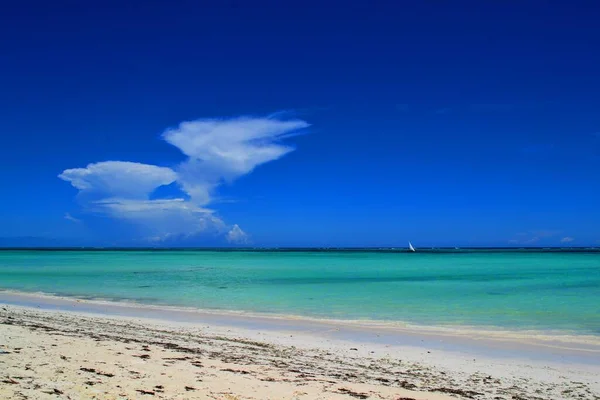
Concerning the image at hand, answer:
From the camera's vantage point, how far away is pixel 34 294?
88.1 feet

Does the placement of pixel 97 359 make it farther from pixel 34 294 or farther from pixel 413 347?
pixel 34 294

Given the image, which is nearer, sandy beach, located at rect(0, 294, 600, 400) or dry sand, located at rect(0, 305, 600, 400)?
dry sand, located at rect(0, 305, 600, 400)

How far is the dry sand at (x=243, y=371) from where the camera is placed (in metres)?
7.03

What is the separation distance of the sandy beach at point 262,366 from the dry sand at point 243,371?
0.02 meters

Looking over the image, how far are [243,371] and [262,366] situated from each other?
70cm

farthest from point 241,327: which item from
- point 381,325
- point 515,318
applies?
point 515,318

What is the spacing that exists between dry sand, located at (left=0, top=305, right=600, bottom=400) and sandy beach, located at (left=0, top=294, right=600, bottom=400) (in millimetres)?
20

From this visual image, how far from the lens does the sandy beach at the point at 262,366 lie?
7133 mm

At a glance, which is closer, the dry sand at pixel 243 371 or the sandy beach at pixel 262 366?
the dry sand at pixel 243 371

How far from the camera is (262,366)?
9.18m

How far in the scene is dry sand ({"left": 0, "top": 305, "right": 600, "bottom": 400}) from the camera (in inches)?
277

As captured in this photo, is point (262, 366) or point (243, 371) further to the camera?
point (262, 366)

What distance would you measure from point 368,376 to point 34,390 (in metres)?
5.42

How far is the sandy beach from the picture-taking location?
7.13 m
